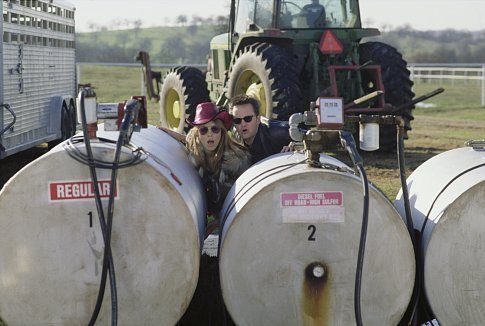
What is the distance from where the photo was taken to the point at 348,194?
4539 millimetres

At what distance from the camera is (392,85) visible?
12523mm

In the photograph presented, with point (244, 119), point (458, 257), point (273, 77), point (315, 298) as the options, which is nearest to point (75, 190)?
point (315, 298)

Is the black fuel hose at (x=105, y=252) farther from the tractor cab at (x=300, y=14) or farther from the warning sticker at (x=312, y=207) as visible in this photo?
the tractor cab at (x=300, y=14)

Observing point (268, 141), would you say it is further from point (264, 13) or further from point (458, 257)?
point (264, 13)

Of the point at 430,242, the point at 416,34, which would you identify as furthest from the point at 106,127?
the point at 416,34

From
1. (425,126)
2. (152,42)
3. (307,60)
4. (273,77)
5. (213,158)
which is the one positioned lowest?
(425,126)

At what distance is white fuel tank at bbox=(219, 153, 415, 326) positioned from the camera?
4.54m

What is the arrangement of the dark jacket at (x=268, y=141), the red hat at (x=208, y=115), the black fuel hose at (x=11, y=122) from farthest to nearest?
the black fuel hose at (x=11, y=122)
the dark jacket at (x=268, y=141)
the red hat at (x=208, y=115)

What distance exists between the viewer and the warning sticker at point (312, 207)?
4.53 meters

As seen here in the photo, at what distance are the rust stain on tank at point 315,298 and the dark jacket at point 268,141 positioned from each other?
1948mm

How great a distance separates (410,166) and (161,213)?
7.79 metres

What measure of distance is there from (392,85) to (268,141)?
6260 millimetres

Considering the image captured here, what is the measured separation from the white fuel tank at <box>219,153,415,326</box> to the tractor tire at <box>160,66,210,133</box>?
942 cm

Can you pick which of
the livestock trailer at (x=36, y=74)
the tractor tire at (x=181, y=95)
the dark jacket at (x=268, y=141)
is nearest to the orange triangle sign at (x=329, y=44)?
the tractor tire at (x=181, y=95)
